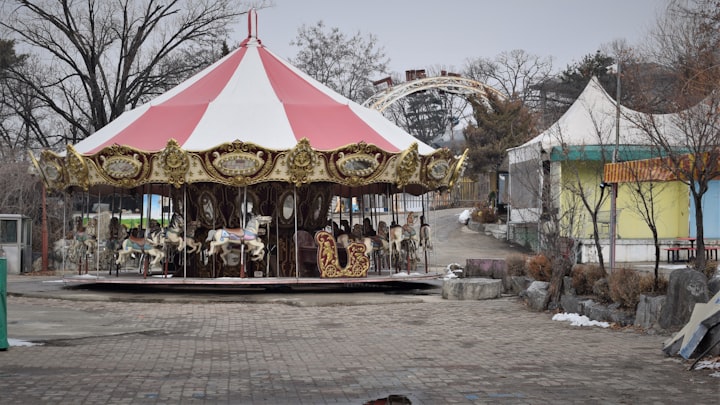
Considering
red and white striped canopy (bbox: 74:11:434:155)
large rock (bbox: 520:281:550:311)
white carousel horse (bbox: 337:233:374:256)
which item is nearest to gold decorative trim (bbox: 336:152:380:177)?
red and white striped canopy (bbox: 74:11:434:155)

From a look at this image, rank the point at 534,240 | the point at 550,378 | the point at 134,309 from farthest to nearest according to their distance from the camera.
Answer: the point at 534,240, the point at 134,309, the point at 550,378

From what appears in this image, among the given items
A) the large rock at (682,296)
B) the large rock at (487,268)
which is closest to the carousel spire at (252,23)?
the large rock at (487,268)

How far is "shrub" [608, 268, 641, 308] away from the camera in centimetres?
1381

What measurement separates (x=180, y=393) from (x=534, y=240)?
2793 centimetres

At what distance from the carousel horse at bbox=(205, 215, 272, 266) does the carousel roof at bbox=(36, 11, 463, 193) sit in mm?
1011

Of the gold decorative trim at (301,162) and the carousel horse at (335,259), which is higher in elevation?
the gold decorative trim at (301,162)

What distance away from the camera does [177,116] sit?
23250 millimetres

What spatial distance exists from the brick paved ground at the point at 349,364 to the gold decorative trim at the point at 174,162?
5.57 m

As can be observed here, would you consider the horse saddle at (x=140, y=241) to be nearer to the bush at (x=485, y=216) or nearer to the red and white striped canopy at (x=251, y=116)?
the red and white striped canopy at (x=251, y=116)

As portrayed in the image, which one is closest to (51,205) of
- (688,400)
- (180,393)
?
(180,393)

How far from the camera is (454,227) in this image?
4278 cm

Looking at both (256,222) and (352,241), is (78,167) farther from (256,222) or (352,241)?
(352,241)

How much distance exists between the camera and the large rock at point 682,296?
40.2 feet

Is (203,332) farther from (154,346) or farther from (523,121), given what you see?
(523,121)
